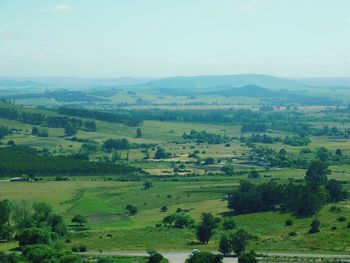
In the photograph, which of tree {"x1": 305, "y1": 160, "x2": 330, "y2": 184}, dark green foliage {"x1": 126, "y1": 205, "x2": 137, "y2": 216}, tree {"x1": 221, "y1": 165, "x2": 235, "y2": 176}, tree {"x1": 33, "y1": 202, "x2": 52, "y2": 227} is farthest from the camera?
tree {"x1": 221, "y1": 165, "x2": 235, "y2": 176}

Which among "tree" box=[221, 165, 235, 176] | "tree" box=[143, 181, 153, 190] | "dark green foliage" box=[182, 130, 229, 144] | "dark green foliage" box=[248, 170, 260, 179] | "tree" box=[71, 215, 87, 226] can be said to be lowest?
"tree" box=[71, 215, 87, 226]

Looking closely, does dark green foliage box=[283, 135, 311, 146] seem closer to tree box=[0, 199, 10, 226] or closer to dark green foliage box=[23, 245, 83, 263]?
tree box=[0, 199, 10, 226]

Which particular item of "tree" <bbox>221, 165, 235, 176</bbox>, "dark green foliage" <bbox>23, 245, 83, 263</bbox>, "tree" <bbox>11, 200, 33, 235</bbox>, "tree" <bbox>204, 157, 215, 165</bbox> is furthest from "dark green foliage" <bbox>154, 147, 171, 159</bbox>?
"dark green foliage" <bbox>23, 245, 83, 263</bbox>

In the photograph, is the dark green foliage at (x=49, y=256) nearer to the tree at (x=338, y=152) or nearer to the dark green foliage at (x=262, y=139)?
the tree at (x=338, y=152)

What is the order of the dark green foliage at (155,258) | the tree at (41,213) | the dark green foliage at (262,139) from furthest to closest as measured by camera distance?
the dark green foliage at (262,139), the tree at (41,213), the dark green foliage at (155,258)

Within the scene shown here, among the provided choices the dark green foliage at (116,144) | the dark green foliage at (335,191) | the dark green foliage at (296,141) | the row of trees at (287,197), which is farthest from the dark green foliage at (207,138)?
the dark green foliage at (335,191)

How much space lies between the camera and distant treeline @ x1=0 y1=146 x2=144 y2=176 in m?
124

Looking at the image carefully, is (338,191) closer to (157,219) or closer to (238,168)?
(157,219)

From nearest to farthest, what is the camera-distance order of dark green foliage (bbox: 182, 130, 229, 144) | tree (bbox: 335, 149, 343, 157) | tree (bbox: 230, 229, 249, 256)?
Answer: tree (bbox: 230, 229, 249, 256), tree (bbox: 335, 149, 343, 157), dark green foliage (bbox: 182, 130, 229, 144)

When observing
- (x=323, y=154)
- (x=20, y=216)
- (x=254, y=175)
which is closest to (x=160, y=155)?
(x=323, y=154)

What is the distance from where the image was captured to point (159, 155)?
153000mm

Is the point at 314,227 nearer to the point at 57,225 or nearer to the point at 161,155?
the point at 57,225

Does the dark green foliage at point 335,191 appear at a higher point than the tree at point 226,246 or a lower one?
higher

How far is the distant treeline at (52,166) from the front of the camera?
124 m
